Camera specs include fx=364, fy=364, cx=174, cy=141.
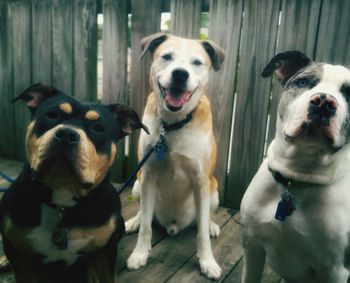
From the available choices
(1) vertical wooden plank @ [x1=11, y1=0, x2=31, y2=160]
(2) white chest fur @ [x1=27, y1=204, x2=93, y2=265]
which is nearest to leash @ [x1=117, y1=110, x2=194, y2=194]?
(2) white chest fur @ [x1=27, y1=204, x2=93, y2=265]

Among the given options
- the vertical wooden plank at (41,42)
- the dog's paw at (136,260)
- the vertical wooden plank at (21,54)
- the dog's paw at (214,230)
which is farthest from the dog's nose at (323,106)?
the vertical wooden plank at (21,54)

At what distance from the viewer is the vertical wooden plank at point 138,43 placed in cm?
363

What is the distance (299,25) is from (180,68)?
123 cm

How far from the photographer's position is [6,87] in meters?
4.59

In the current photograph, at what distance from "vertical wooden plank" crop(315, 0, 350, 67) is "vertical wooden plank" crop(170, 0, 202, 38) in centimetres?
110

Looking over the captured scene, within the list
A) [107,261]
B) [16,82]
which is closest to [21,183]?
[107,261]

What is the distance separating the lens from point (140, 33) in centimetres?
373

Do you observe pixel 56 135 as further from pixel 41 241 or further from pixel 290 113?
pixel 290 113

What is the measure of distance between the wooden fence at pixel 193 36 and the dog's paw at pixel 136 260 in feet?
4.28

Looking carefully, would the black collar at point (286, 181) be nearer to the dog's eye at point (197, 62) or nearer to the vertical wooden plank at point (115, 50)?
the dog's eye at point (197, 62)

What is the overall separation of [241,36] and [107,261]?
2.27 m

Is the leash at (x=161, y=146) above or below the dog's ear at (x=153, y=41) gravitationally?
below

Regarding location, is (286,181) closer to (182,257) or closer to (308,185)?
(308,185)

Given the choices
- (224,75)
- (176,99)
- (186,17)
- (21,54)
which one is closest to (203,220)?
(176,99)
